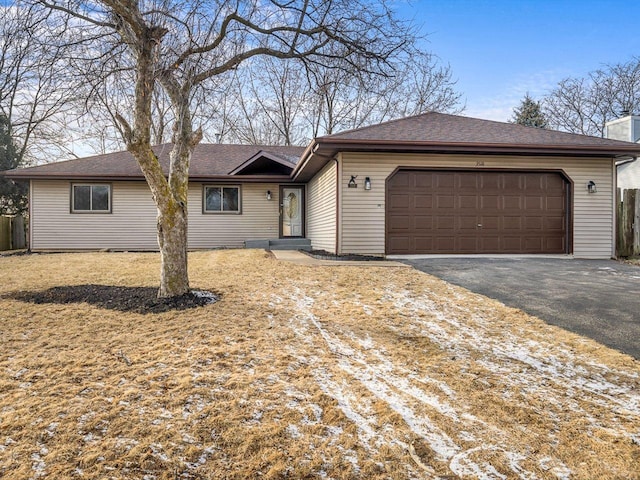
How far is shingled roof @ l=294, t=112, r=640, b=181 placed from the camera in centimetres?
884

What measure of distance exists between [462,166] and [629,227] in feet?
14.8

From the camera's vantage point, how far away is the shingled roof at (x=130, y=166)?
13.0 metres

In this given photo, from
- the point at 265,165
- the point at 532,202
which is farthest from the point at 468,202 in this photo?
the point at 265,165

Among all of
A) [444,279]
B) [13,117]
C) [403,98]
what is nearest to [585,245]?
[444,279]

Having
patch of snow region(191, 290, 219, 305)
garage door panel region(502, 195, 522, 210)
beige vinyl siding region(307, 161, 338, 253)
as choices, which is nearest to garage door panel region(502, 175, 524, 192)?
garage door panel region(502, 195, 522, 210)

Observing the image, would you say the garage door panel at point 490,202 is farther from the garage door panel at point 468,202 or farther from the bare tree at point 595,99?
the bare tree at point 595,99

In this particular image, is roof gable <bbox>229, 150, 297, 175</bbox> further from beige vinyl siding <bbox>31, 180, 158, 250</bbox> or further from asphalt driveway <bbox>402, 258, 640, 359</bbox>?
asphalt driveway <bbox>402, 258, 640, 359</bbox>

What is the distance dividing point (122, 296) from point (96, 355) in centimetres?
233

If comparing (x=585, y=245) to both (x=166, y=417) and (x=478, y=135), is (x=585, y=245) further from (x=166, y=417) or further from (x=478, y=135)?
(x=166, y=417)

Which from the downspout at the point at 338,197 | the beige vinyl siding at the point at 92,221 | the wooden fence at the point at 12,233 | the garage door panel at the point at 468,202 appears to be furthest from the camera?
the wooden fence at the point at 12,233

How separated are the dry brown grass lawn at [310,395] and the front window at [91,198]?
9.31 metres

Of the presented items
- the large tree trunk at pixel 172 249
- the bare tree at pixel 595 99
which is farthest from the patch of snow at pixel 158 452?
the bare tree at pixel 595 99

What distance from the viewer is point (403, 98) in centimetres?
2205

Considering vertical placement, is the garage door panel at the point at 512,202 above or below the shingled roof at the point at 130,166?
below
